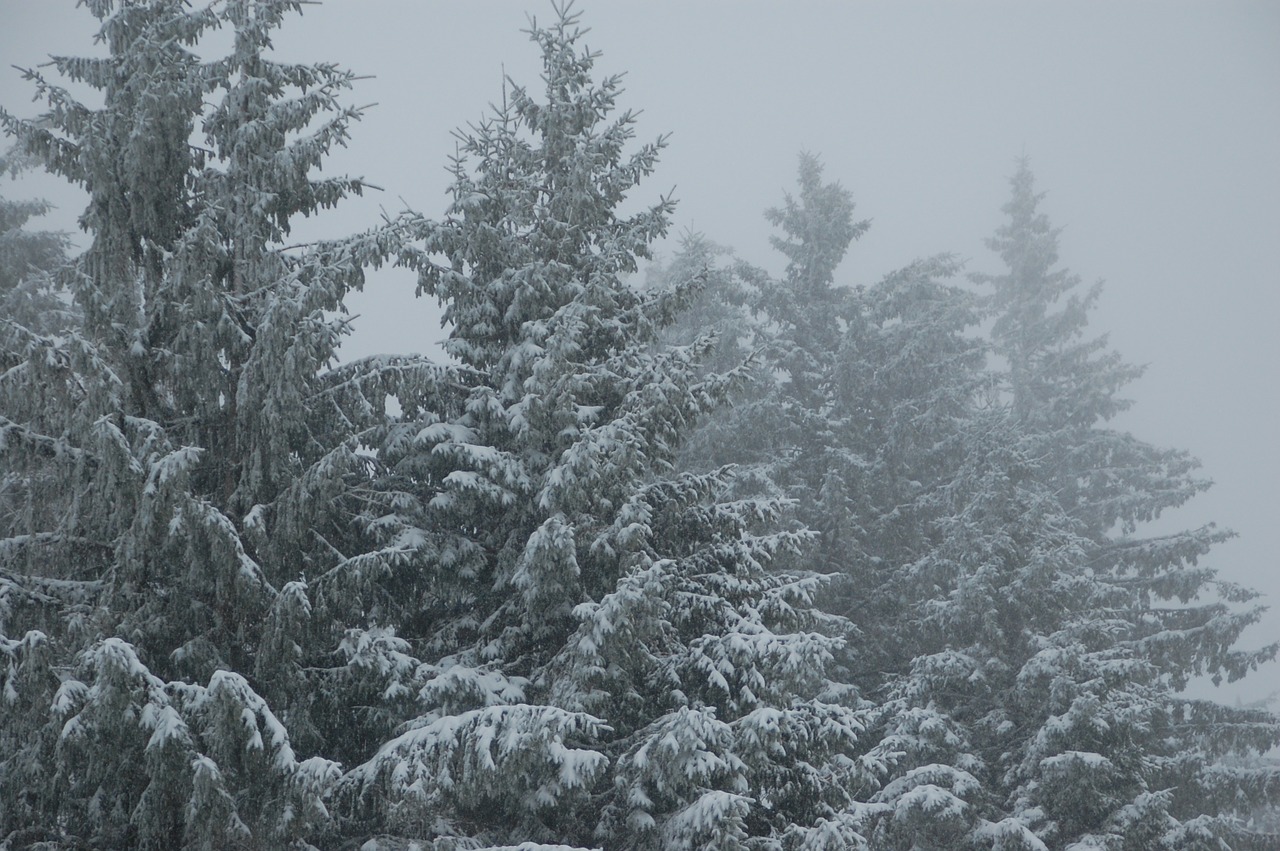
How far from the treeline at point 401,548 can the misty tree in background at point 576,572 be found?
48mm

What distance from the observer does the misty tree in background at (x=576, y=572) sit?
8734 mm

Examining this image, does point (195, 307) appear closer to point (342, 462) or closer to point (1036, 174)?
point (342, 462)

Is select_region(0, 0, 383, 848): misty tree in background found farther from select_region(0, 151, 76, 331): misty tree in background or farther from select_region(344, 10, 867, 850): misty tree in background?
select_region(0, 151, 76, 331): misty tree in background

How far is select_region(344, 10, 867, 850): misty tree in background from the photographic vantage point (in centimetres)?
873

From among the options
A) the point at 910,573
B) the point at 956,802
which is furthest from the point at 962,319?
the point at 956,802

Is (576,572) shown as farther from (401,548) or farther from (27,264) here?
(27,264)

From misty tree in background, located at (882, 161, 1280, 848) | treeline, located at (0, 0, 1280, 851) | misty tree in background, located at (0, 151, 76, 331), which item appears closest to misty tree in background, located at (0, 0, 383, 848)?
treeline, located at (0, 0, 1280, 851)

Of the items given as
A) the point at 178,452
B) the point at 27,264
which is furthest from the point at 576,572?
the point at 27,264

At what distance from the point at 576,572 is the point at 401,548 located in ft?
6.33

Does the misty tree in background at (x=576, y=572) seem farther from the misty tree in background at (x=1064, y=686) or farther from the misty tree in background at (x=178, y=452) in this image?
the misty tree in background at (x=1064, y=686)

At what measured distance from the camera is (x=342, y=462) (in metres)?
9.19

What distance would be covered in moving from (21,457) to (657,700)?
6.69m

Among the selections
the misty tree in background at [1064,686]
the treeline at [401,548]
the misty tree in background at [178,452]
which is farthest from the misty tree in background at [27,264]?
the misty tree in background at [1064,686]

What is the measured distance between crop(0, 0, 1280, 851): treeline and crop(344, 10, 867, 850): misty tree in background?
1.9 inches
